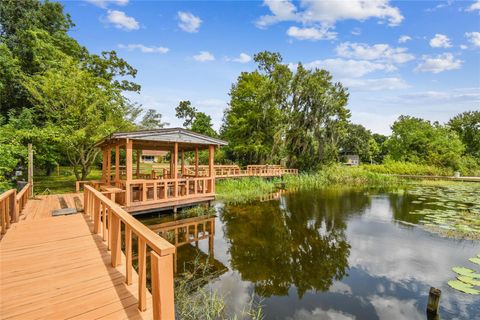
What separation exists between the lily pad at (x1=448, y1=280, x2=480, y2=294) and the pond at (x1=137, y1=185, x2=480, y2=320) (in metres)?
0.09

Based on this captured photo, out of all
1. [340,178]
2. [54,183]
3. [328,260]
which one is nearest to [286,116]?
[340,178]

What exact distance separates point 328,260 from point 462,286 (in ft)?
8.22

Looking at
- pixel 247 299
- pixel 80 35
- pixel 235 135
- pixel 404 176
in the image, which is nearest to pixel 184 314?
pixel 247 299

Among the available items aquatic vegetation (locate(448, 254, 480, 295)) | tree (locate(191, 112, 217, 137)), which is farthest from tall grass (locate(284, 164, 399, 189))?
tree (locate(191, 112, 217, 137))

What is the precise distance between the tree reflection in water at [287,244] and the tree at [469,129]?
4219 cm

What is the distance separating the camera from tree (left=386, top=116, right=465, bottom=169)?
30.9m

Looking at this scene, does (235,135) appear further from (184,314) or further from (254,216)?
(184,314)

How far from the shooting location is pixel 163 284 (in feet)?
6.23

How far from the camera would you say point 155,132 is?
342 inches

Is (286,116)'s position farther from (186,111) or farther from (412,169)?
(186,111)

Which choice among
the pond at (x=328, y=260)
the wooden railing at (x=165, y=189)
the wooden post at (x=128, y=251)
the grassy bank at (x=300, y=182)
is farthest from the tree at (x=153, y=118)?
the wooden post at (x=128, y=251)

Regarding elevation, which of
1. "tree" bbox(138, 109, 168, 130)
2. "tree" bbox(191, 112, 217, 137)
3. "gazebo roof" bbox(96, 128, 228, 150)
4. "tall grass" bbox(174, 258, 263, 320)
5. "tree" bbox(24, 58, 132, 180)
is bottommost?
"tall grass" bbox(174, 258, 263, 320)

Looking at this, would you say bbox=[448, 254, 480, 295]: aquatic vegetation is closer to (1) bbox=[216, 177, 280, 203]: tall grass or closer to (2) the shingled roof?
(2) the shingled roof

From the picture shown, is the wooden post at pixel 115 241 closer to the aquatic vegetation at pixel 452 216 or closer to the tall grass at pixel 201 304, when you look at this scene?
the tall grass at pixel 201 304
